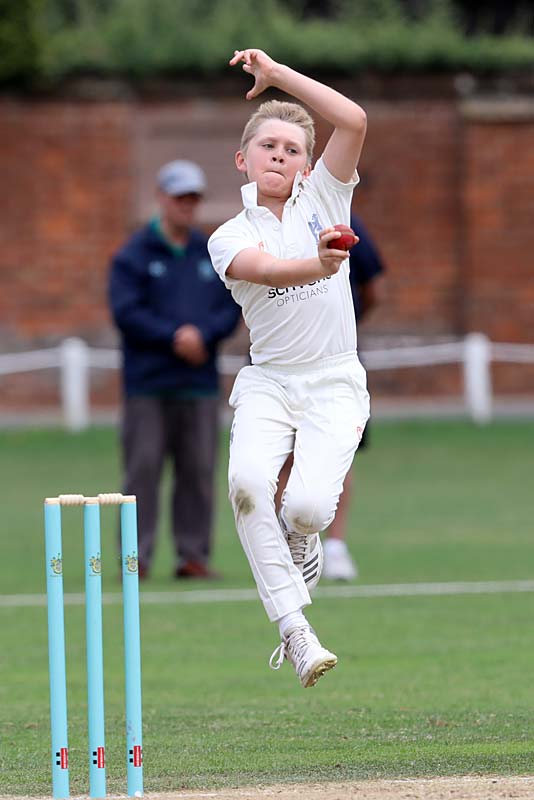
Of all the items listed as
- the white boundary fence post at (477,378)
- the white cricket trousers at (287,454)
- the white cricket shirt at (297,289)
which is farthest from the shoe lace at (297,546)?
the white boundary fence post at (477,378)

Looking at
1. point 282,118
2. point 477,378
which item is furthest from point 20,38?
point 282,118

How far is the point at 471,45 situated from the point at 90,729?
1853 centimetres

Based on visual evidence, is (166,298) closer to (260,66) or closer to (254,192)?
(254,192)

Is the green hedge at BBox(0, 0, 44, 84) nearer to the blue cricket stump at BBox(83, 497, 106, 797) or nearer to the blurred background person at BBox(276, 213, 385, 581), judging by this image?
the blurred background person at BBox(276, 213, 385, 581)

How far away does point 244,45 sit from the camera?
73.7ft

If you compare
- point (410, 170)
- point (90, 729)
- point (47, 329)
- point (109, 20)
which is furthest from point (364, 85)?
point (90, 729)

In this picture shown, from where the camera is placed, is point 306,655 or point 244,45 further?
point 244,45

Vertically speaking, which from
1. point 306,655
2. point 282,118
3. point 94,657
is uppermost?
point 282,118

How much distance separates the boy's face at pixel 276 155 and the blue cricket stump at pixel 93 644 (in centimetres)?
141

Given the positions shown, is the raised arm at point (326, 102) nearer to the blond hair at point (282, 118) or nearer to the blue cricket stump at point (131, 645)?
the blond hair at point (282, 118)

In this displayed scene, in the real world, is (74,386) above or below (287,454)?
above

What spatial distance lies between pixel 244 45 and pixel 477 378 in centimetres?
552

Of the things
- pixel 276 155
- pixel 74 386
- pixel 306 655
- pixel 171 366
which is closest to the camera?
pixel 306 655

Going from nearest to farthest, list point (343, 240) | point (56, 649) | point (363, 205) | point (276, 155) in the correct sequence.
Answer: point (56, 649) < point (343, 240) < point (276, 155) < point (363, 205)
